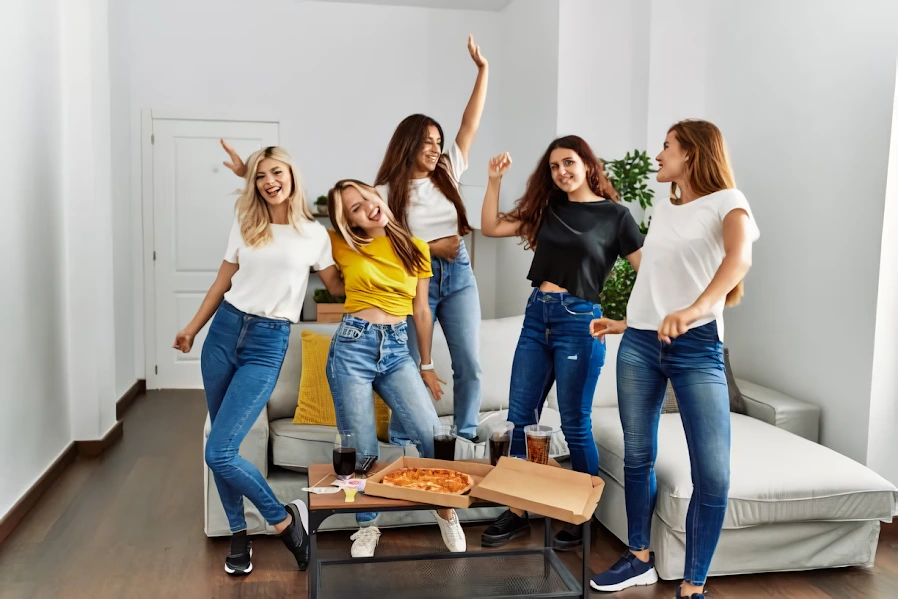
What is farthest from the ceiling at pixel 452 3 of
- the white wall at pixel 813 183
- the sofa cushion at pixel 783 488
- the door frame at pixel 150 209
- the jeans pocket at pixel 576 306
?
the sofa cushion at pixel 783 488

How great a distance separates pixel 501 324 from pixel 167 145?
352 centimetres

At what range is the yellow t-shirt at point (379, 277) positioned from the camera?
2631 mm

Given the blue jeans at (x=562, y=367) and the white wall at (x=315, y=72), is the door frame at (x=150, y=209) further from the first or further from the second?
the blue jeans at (x=562, y=367)

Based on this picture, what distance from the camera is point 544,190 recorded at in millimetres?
2854

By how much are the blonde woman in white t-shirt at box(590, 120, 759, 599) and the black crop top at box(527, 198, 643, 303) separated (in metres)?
0.24

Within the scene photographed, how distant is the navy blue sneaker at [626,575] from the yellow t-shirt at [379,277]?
1129 millimetres

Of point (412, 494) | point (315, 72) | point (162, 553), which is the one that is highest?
point (315, 72)

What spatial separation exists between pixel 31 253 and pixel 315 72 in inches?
130

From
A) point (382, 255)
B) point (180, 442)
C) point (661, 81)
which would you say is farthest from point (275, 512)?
point (661, 81)

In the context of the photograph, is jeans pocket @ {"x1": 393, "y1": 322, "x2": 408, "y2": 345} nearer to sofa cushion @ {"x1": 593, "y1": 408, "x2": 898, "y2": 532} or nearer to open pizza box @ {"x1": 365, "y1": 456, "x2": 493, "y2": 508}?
open pizza box @ {"x1": 365, "y1": 456, "x2": 493, "y2": 508}

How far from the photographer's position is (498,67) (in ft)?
21.4

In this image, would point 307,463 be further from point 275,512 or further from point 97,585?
point 97,585

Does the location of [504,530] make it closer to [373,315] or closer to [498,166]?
[373,315]

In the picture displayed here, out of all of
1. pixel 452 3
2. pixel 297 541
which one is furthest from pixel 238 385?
pixel 452 3
